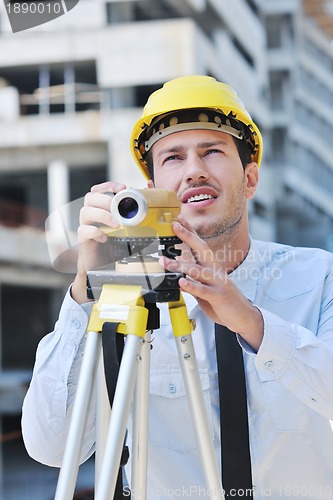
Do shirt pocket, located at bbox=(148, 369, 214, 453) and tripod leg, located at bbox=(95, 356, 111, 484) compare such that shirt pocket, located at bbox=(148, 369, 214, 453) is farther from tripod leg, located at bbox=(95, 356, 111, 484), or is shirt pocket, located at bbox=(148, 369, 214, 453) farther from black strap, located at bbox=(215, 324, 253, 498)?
tripod leg, located at bbox=(95, 356, 111, 484)

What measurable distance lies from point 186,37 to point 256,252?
765 inches

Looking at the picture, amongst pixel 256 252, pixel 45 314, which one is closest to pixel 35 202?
pixel 45 314

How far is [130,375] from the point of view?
134 centimetres

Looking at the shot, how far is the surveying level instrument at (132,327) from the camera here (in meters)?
1.34

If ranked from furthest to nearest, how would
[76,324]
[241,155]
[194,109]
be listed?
[241,155]
[194,109]
[76,324]

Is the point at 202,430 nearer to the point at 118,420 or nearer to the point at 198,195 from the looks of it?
the point at 118,420

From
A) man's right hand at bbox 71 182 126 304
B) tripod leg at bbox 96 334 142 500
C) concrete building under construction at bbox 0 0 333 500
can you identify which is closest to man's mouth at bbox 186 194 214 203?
man's right hand at bbox 71 182 126 304

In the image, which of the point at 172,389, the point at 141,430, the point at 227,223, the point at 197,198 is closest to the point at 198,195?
the point at 197,198

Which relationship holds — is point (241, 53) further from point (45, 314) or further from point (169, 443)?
point (169, 443)

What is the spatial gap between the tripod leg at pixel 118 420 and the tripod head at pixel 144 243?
4.6 inches

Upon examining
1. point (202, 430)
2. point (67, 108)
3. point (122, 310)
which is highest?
point (67, 108)

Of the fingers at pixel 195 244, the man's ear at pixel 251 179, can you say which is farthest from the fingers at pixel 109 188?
the man's ear at pixel 251 179

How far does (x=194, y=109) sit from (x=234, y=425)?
846 millimetres

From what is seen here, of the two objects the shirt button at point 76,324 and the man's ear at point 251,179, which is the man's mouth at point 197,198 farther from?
the shirt button at point 76,324
